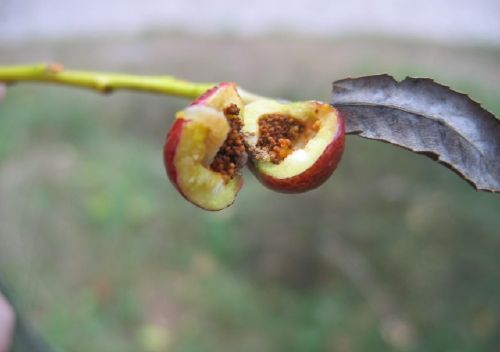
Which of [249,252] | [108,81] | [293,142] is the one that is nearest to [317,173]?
[293,142]

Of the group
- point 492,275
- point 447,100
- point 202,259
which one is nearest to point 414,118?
point 447,100

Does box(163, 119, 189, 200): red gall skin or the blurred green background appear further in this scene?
the blurred green background

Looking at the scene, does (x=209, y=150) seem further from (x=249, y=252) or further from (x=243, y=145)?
(x=249, y=252)

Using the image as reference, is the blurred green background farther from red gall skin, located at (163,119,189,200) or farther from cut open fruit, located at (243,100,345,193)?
red gall skin, located at (163,119,189,200)

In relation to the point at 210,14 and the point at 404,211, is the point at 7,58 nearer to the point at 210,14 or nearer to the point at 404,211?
the point at 210,14

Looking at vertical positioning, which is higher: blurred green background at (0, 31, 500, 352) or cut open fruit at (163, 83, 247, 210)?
blurred green background at (0, 31, 500, 352)

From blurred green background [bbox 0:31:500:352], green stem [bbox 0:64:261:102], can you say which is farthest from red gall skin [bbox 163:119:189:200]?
blurred green background [bbox 0:31:500:352]
